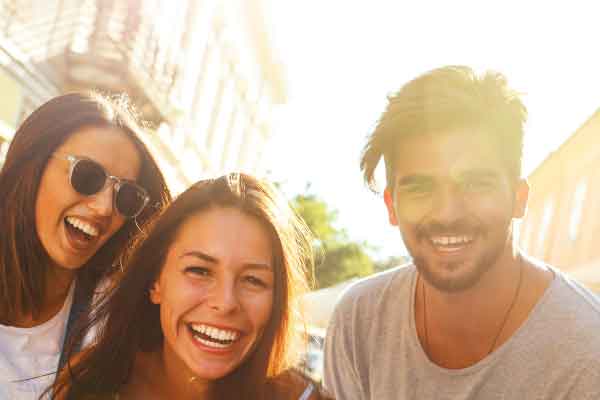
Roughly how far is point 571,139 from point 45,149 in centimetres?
1792

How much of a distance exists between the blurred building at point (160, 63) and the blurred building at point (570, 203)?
8.71 metres

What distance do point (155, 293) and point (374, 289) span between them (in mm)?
1053

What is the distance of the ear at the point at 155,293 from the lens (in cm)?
293

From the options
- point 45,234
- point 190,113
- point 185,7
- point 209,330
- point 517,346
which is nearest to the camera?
point 209,330

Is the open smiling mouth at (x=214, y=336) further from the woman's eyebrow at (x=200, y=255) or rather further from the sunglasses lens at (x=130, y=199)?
the sunglasses lens at (x=130, y=199)

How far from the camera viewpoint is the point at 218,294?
8.48 feet

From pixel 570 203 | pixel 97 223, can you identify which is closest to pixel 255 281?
pixel 97 223

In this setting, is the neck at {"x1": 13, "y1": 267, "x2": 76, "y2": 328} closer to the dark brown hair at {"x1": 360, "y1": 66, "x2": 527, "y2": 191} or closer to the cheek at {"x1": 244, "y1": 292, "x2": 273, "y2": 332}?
the cheek at {"x1": 244, "y1": 292, "x2": 273, "y2": 332}

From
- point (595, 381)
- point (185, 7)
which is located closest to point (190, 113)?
point (185, 7)

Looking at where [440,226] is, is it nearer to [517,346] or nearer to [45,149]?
[517,346]

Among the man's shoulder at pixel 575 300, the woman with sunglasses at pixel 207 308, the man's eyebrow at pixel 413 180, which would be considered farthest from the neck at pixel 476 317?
the woman with sunglasses at pixel 207 308

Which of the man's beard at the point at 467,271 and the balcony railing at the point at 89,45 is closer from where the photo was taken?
the man's beard at the point at 467,271

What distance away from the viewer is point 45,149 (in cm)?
321

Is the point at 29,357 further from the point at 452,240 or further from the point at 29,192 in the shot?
the point at 452,240
